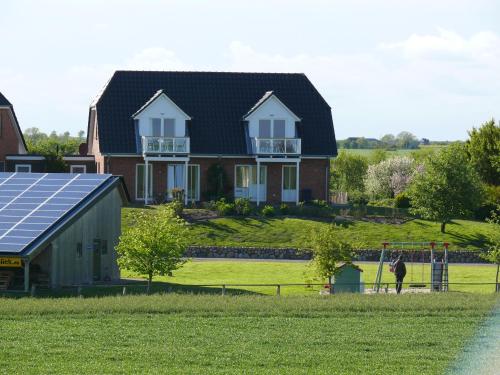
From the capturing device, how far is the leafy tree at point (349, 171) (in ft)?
363

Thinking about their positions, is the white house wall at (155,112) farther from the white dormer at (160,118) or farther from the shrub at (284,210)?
the shrub at (284,210)

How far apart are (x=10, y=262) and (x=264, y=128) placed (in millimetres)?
33595

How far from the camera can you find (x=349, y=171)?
11088 centimetres

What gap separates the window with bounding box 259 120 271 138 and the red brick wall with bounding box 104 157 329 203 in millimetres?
1616

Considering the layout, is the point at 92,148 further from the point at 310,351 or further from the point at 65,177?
the point at 310,351

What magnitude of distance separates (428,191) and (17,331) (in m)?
37.5

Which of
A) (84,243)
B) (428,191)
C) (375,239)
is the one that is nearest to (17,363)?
(84,243)

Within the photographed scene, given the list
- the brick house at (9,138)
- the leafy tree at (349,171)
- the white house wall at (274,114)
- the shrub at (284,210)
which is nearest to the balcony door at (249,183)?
the white house wall at (274,114)

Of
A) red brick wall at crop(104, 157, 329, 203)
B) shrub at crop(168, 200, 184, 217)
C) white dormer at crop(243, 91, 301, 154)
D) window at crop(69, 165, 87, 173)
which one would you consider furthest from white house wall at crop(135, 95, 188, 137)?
shrub at crop(168, 200, 184, 217)

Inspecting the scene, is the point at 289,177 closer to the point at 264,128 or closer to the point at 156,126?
the point at 264,128

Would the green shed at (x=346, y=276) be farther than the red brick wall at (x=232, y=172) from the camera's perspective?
No

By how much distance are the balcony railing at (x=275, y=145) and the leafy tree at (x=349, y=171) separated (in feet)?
125

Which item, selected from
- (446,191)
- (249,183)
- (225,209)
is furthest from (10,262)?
(249,183)

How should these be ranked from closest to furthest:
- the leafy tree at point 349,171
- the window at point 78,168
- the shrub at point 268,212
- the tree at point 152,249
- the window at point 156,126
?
the tree at point 152,249 → the shrub at point 268,212 → the window at point 156,126 → the window at point 78,168 → the leafy tree at point 349,171
